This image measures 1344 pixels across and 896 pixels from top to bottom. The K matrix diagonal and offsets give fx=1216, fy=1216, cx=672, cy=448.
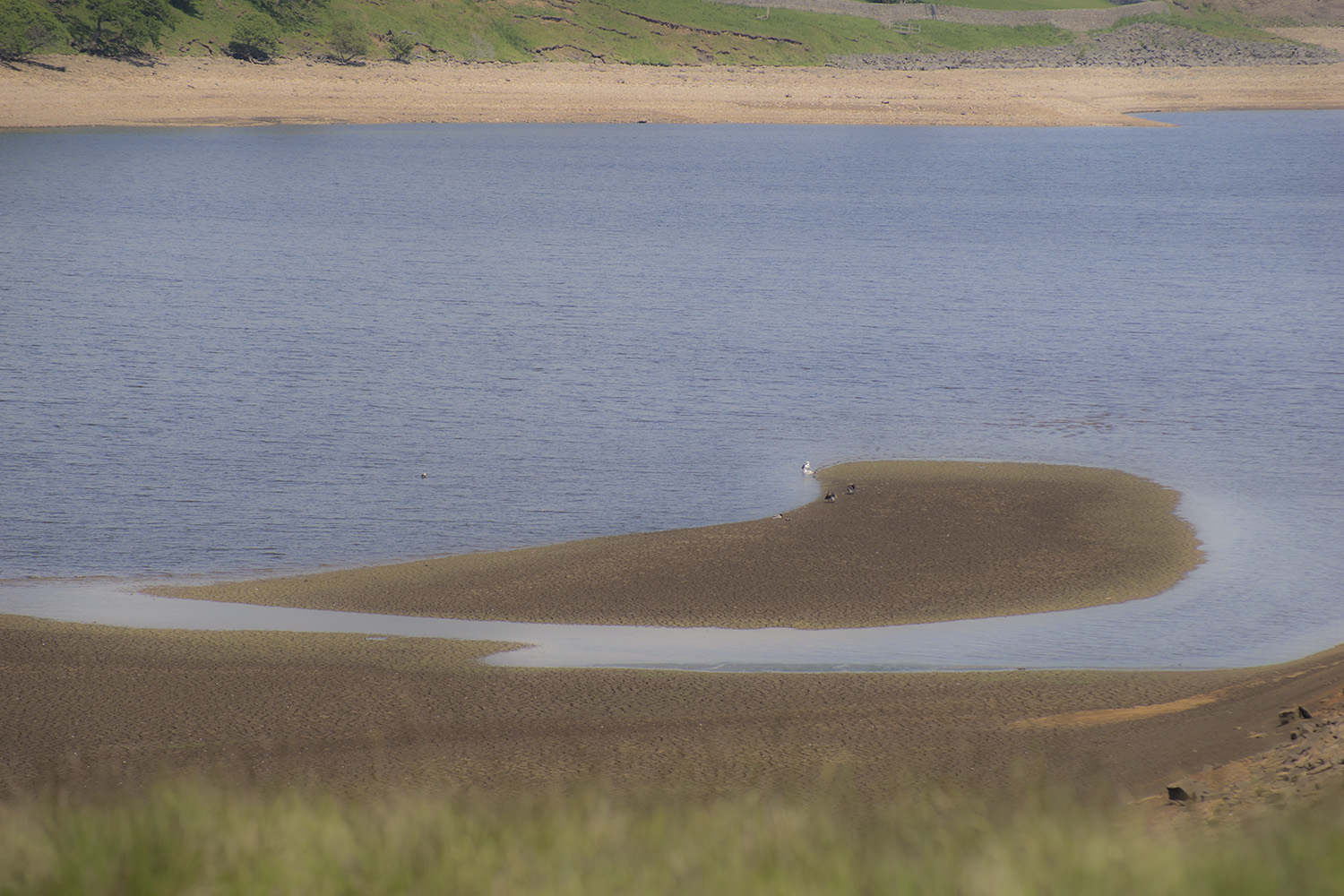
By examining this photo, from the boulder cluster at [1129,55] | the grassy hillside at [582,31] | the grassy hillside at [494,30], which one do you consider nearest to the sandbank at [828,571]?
the grassy hillside at [494,30]

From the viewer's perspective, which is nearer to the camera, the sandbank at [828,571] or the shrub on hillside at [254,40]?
the sandbank at [828,571]

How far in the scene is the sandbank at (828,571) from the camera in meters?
12.5

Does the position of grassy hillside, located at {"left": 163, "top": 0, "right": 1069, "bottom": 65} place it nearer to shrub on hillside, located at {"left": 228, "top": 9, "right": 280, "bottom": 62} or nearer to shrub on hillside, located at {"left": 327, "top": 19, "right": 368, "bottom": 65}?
shrub on hillside, located at {"left": 327, "top": 19, "right": 368, "bottom": 65}

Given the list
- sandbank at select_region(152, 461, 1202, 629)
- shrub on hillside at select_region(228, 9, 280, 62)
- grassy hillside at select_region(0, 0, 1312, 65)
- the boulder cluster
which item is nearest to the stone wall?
grassy hillside at select_region(0, 0, 1312, 65)

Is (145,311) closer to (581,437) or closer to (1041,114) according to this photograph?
(581,437)

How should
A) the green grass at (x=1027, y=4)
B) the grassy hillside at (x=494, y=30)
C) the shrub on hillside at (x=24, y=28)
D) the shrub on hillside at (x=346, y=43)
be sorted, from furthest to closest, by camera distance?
1. the green grass at (x=1027, y=4)
2. the shrub on hillside at (x=346, y=43)
3. the grassy hillside at (x=494, y=30)
4. the shrub on hillside at (x=24, y=28)

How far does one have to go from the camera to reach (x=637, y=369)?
23.6 meters

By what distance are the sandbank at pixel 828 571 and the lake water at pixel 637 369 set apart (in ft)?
1.84

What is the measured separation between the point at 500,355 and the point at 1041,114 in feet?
258

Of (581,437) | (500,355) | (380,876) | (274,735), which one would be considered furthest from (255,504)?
(380,876)

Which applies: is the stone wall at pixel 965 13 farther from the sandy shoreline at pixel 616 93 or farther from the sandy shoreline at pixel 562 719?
the sandy shoreline at pixel 562 719

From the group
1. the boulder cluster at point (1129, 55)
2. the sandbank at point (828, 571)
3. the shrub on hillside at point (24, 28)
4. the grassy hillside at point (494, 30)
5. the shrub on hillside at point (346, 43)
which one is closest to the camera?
the sandbank at point (828, 571)

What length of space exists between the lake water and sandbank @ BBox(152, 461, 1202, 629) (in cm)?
56

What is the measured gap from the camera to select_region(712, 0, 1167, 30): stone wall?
4722 inches
